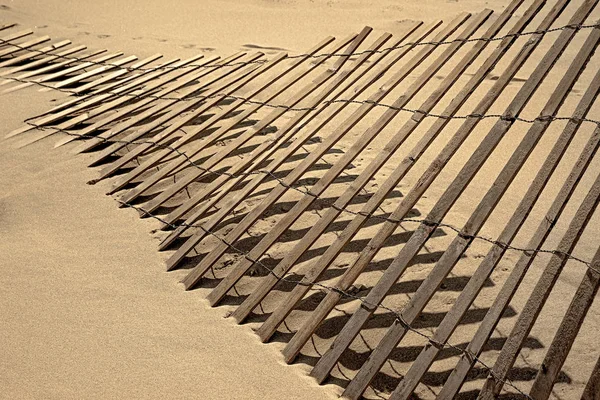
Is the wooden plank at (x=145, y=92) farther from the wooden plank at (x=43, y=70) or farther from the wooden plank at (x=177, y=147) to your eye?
the wooden plank at (x=43, y=70)

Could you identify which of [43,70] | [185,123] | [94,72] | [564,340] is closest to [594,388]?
[564,340]

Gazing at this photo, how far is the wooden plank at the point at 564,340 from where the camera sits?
1.94 metres

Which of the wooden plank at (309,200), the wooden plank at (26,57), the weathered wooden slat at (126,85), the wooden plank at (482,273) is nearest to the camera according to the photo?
the wooden plank at (482,273)

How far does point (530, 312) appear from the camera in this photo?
2053 mm

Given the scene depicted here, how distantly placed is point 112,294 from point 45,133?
169 cm

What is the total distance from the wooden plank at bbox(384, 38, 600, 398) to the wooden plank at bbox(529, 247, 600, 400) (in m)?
0.28

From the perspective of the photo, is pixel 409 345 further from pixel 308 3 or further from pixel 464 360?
pixel 308 3

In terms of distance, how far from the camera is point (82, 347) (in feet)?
→ 8.06

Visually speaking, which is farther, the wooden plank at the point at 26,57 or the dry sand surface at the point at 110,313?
the wooden plank at the point at 26,57

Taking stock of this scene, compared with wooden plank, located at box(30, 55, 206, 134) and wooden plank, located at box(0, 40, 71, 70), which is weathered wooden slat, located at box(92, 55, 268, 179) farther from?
wooden plank, located at box(0, 40, 71, 70)

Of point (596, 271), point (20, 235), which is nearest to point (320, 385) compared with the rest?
point (596, 271)

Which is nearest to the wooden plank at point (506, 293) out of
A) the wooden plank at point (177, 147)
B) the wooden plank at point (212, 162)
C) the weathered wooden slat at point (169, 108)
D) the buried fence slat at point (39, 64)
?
the wooden plank at point (212, 162)

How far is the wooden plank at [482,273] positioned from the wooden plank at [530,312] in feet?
0.54

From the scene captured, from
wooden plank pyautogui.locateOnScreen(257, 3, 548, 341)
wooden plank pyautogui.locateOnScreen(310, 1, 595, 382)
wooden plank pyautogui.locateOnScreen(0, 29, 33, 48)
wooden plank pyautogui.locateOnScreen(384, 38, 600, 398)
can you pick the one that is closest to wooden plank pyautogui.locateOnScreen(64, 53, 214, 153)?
wooden plank pyautogui.locateOnScreen(0, 29, 33, 48)
